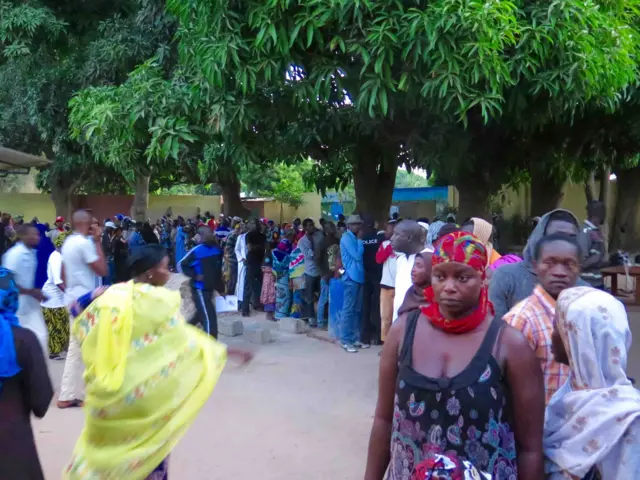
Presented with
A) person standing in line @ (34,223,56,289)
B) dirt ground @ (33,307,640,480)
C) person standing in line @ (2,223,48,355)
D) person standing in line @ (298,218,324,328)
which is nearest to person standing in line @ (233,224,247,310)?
person standing in line @ (298,218,324,328)

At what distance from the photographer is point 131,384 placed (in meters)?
2.37

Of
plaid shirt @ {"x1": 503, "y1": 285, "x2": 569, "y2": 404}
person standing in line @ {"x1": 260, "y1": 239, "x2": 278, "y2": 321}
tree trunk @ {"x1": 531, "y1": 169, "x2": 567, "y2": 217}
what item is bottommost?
person standing in line @ {"x1": 260, "y1": 239, "x2": 278, "y2": 321}

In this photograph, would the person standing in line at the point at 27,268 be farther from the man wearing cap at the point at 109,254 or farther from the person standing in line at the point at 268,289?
the man wearing cap at the point at 109,254

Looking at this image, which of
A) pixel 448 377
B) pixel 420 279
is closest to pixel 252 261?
pixel 420 279

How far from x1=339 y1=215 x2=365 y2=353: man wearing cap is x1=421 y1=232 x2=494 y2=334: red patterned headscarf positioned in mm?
5964

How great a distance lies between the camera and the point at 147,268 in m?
4.34

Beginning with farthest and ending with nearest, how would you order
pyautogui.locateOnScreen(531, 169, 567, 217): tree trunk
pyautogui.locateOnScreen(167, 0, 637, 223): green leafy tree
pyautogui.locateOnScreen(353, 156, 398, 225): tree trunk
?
pyautogui.locateOnScreen(531, 169, 567, 217): tree trunk → pyautogui.locateOnScreen(353, 156, 398, 225): tree trunk → pyautogui.locateOnScreen(167, 0, 637, 223): green leafy tree

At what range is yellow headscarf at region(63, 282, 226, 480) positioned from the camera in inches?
93.0

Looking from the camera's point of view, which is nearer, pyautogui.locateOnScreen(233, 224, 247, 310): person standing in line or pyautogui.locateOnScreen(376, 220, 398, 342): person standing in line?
pyautogui.locateOnScreen(376, 220, 398, 342): person standing in line

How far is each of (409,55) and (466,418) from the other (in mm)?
4915

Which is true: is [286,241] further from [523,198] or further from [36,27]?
[523,198]

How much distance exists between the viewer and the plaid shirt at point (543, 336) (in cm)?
233

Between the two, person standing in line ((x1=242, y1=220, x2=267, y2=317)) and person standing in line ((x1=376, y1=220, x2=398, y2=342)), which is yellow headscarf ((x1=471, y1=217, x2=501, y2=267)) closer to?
person standing in line ((x1=376, y1=220, x2=398, y2=342))

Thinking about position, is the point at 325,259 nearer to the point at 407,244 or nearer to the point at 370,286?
the point at 370,286
